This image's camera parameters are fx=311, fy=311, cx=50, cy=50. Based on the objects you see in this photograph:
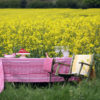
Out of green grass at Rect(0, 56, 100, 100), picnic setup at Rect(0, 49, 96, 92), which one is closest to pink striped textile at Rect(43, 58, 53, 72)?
picnic setup at Rect(0, 49, 96, 92)

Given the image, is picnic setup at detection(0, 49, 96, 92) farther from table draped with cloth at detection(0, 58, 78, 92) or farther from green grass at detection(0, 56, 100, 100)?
green grass at detection(0, 56, 100, 100)

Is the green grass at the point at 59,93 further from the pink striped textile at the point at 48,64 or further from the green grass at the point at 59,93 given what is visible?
the pink striped textile at the point at 48,64

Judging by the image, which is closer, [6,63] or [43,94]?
[43,94]

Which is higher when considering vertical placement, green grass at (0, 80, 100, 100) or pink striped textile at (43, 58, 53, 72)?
pink striped textile at (43, 58, 53, 72)

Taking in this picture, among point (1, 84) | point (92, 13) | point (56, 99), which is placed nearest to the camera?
point (56, 99)

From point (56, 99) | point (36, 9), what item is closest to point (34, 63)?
point (56, 99)

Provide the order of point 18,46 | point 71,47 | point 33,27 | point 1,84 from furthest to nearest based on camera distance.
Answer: point 33,27, point 18,46, point 71,47, point 1,84

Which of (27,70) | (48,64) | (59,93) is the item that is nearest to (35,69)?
(27,70)

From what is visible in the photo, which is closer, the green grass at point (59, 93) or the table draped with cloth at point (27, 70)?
the green grass at point (59, 93)

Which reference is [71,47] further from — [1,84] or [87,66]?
[1,84]

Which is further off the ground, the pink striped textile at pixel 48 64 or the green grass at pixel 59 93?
the pink striped textile at pixel 48 64

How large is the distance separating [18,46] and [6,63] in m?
2.07

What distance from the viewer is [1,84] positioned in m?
5.56

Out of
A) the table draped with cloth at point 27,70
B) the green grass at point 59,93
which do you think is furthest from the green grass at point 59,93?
the table draped with cloth at point 27,70
